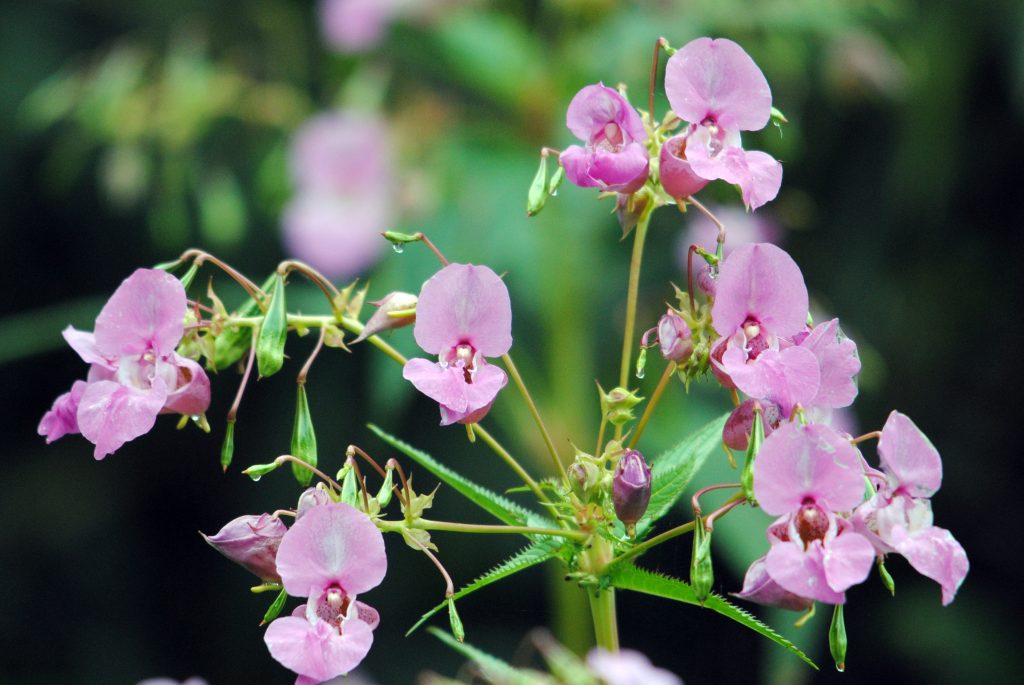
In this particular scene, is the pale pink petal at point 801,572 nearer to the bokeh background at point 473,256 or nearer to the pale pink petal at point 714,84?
the pale pink petal at point 714,84

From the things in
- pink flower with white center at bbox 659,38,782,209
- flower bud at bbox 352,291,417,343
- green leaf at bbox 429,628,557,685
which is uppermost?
pink flower with white center at bbox 659,38,782,209

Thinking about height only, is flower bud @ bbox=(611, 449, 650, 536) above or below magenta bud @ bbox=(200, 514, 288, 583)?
above

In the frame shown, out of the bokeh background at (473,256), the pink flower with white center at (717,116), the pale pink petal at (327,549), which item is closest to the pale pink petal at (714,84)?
the pink flower with white center at (717,116)

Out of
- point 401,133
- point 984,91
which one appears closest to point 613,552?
point 401,133

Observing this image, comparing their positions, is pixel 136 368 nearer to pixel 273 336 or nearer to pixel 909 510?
pixel 273 336

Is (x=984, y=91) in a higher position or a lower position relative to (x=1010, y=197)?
higher

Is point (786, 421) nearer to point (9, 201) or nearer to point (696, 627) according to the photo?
point (696, 627)

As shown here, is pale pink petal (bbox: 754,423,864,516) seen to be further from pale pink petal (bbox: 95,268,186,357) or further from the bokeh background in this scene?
the bokeh background

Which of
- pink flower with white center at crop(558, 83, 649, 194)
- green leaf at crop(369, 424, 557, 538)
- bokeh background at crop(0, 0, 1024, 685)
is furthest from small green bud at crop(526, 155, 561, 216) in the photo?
bokeh background at crop(0, 0, 1024, 685)
